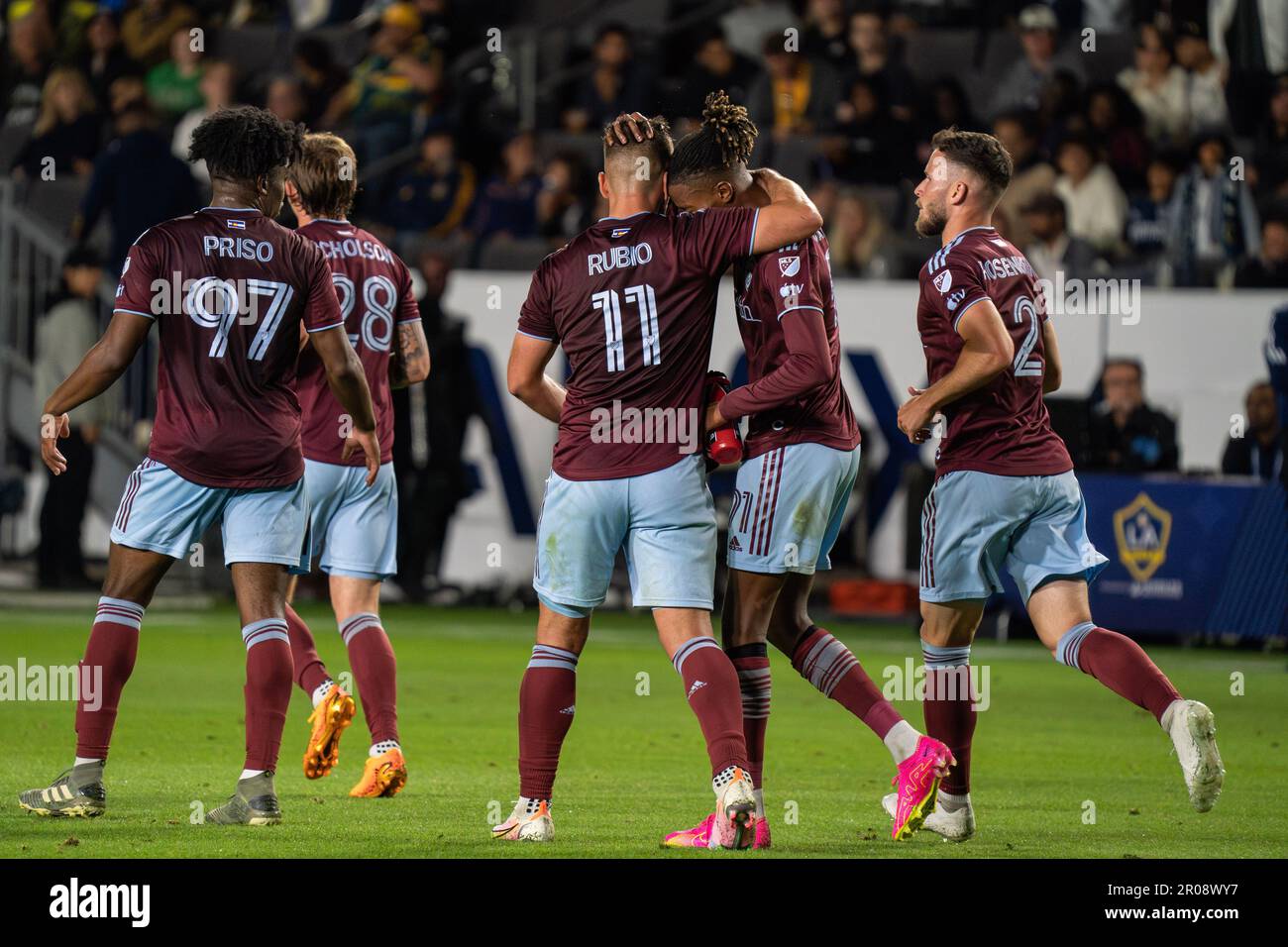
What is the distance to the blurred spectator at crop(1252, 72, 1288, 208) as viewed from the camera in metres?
18.8

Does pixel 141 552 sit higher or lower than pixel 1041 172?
lower

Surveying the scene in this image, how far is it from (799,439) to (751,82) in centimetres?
1404

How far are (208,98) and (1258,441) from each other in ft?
36.6

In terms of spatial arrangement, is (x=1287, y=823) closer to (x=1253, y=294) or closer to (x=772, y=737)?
(x=772, y=737)

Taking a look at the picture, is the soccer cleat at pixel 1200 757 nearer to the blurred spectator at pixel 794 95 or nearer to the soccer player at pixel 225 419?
the soccer player at pixel 225 419

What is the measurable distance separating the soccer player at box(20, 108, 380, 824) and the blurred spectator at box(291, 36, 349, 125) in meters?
14.4

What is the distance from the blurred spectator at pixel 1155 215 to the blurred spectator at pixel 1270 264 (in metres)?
1.31

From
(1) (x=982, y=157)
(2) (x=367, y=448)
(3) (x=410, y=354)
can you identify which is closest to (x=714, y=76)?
(3) (x=410, y=354)

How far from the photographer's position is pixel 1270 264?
16.6 m

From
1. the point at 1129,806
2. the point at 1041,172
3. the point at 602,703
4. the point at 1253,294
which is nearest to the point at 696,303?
the point at 1129,806

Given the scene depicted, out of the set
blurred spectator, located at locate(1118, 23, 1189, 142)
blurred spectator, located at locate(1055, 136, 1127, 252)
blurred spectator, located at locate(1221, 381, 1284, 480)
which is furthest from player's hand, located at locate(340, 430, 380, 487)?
blurred spectator, located at locate(1118, 23, 1189, 142)

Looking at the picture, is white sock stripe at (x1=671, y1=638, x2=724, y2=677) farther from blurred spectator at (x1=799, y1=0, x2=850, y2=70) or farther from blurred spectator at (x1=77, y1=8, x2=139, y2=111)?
blurred spectator at (x1=77, y1=8, x2=139, y2=111)

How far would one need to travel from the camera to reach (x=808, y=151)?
64.6ft
